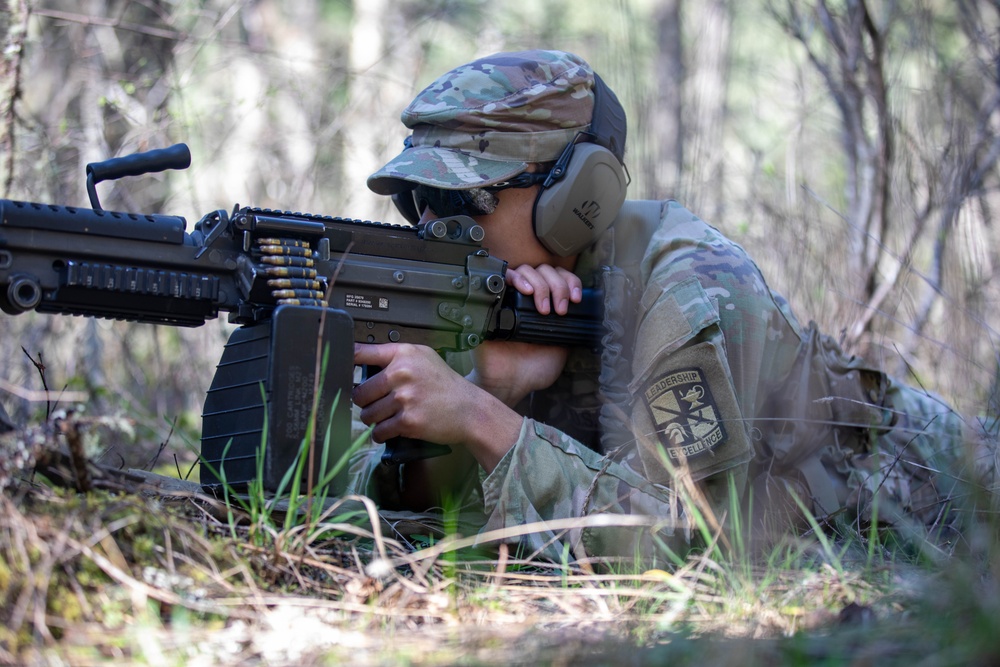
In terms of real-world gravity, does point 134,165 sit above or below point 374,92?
below

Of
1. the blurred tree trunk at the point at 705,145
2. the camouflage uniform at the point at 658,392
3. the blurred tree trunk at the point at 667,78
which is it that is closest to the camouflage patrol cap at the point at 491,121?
the camouflage uniform at the point at 658,392

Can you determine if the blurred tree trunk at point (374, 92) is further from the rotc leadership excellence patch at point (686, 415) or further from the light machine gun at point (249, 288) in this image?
the rotc leadership excellence patch at point (686, 415)

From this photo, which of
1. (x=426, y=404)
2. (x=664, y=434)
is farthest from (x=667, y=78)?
(x=426, y=404)

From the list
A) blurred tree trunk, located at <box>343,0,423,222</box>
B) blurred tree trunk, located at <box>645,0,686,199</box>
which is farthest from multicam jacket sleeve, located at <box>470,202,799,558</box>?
blurred tree trunk, located at <box>645,0,686,199</box>

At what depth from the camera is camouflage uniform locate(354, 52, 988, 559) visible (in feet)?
8.95

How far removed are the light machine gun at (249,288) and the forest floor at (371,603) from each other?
0.82 ft

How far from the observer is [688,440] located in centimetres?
274

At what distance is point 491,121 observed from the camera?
305cm

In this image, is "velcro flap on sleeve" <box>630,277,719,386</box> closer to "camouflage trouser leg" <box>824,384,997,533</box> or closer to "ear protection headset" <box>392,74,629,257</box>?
"ear protection headset" <box>392,74,629,257</box>

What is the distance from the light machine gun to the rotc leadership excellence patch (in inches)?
28.1

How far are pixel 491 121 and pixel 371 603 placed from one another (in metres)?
1.71

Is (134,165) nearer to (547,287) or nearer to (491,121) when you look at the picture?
(491,121)

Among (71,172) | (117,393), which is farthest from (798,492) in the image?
(71,172)

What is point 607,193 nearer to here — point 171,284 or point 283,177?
point 171,284
